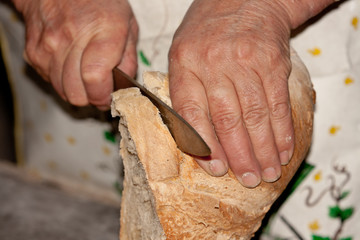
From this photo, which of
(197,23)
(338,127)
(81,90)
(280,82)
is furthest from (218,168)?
(338,127)

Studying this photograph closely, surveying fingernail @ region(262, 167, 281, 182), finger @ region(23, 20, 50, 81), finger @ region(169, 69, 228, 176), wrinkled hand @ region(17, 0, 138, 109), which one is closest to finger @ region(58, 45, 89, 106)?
wrinkled hand @ region(17, 0, 138, 109)

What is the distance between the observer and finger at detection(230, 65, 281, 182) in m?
0.94

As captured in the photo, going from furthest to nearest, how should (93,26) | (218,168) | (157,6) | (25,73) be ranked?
(25,73) → (157,6) → (93,26) → (218,168)

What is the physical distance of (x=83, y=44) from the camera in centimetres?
121

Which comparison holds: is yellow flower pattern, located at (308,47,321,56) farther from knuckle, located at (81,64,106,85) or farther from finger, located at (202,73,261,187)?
knuckle, located at (81,64,106,85)

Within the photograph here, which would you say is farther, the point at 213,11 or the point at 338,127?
the point at 338,127

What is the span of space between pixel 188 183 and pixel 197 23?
0.37 metres

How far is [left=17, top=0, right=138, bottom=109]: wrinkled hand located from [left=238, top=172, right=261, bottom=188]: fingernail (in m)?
0.44

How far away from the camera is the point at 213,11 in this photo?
1.04 metres

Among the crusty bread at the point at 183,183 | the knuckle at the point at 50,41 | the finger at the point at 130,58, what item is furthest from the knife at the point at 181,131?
the knuckle at the point at 50,41

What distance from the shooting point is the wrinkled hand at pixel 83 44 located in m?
1.16

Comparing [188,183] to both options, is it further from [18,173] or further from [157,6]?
[18,173]

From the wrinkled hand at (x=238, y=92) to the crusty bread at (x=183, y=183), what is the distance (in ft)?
0.13

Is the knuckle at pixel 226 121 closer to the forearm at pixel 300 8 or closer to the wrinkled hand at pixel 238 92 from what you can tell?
the wrinkled hand at pixel 238 92
